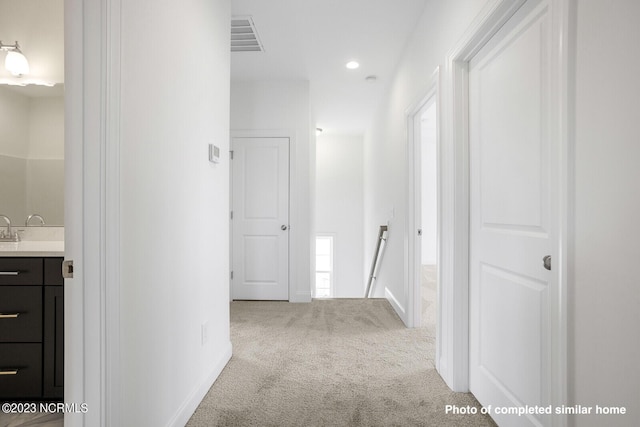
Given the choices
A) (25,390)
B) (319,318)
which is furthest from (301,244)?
(25,390)

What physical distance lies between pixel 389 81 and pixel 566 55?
3579 mm

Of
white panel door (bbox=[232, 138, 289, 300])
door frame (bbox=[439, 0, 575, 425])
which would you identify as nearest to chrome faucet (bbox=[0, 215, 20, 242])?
white panel door (bbox=[232, 138, 289, 300])

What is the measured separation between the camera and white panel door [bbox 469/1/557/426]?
1.44 m

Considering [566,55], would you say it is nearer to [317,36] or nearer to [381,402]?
[381,402]

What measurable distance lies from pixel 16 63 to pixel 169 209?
171cm

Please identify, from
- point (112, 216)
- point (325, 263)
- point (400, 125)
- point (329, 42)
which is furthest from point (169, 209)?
point (325, 263)

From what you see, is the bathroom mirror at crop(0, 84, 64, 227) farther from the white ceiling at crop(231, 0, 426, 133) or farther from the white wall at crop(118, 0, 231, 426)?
the white ceiling at crop(231, 0, 426, 133)

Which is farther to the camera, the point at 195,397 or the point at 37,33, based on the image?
the point at 37,33

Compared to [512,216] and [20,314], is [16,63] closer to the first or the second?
[20,314]

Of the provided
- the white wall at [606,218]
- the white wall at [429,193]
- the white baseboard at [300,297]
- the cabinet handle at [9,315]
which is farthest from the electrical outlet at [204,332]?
the white wall at [429,193]

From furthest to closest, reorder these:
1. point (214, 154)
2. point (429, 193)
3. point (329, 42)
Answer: point (429, 193)
point (329, 42)
point (214, 154)

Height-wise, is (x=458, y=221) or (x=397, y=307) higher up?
(x=458, y=221)

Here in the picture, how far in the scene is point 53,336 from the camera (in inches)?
72.5

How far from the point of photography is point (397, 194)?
3971 mm
